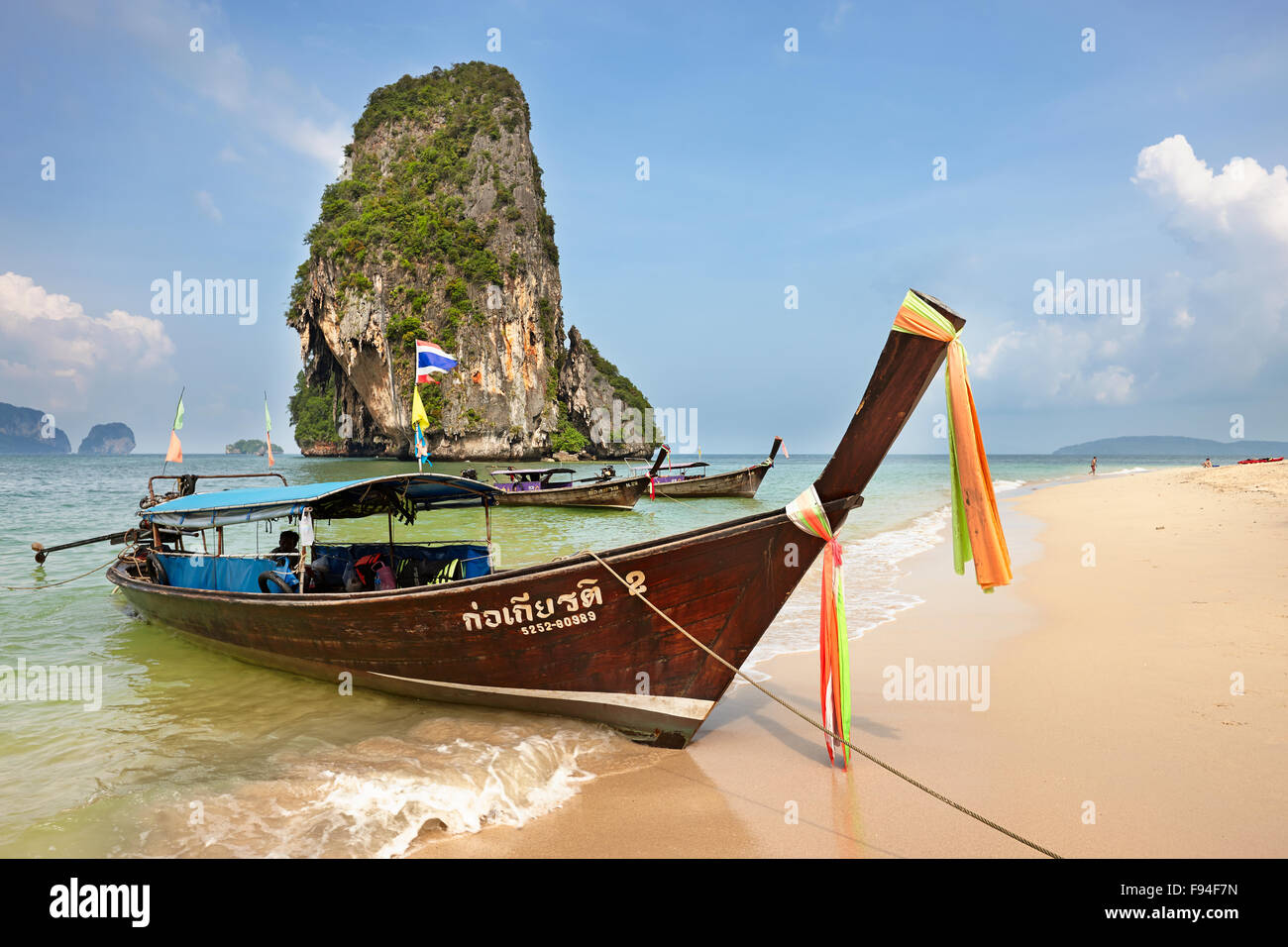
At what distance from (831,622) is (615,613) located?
140 cm

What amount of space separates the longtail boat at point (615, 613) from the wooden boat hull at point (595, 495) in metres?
16.1

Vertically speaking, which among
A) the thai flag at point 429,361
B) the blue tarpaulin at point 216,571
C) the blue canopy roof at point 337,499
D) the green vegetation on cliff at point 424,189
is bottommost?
the blue tarpaulin at point 216,571

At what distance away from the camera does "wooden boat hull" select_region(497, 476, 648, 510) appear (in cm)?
2217

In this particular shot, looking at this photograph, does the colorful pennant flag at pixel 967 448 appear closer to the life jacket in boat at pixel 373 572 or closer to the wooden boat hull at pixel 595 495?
the life jacket in boat at pixel 373 572

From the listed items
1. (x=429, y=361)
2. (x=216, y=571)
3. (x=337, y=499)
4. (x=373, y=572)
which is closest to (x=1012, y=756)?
(x=373, y=572)

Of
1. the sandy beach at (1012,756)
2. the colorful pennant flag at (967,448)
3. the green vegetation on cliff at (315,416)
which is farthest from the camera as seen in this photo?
the green vegetation on cliff at (315,416)

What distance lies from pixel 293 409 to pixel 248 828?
91.5m

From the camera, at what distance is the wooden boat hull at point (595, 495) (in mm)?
22172

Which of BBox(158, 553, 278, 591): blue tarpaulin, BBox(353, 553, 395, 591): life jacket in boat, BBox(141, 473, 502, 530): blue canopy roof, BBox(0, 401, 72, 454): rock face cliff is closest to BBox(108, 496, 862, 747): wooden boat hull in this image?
BBox(353, 553, 395, 591): life jacket in boat

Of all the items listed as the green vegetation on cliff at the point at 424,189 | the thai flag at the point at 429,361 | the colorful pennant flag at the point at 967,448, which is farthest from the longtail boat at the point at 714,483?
the green vegetation on cliff at the point at 424,189

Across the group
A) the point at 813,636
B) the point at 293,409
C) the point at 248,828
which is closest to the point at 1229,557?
the point at 813,636

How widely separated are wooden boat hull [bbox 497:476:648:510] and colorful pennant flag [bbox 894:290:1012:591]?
61.5 ft

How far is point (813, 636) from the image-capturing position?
24.5ft

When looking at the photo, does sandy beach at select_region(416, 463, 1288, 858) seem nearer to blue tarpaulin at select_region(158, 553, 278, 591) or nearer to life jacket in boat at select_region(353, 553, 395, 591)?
life jacket in boat at select_region(353, 553, 395, 591)
